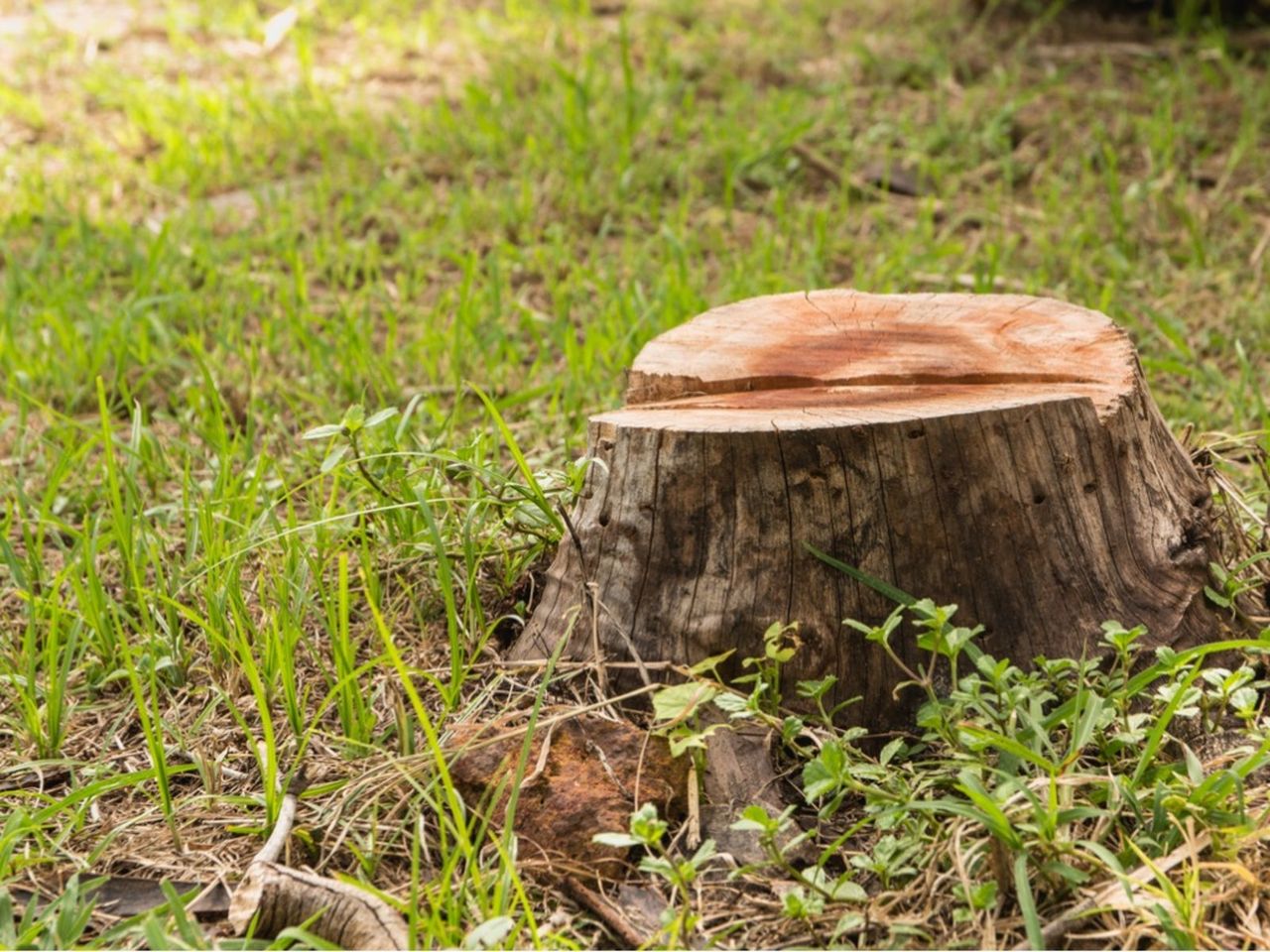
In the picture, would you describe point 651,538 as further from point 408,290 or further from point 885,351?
point 408,290

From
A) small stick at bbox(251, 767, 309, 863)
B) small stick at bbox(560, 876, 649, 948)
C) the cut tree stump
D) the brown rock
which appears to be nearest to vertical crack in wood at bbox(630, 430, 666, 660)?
the cut tree stump

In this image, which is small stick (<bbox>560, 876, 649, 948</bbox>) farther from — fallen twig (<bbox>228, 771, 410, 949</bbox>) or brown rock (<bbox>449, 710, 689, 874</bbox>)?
fallen twig (<bbox>228, 771, 410, 949</bbox>)

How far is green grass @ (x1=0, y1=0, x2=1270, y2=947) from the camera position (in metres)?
2.16

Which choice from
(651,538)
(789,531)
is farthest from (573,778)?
(789,531)

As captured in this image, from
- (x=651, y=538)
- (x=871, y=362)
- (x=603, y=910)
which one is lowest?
(x=603, y=910)

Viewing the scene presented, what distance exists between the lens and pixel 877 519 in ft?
6.82

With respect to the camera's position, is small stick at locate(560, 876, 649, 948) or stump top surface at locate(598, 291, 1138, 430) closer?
small stick at locate(560, 876, 649, 948)

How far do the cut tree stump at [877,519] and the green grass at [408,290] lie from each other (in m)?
0.24

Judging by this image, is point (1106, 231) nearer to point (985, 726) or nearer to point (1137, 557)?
point (1137, 557)

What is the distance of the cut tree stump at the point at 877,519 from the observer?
81.0 inches

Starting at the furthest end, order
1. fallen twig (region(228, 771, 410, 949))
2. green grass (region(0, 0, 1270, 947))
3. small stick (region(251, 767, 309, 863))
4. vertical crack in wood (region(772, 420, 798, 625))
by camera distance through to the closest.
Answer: green grass (region(0, 0, 1270, 947))
vertical crack in wood (region(772, 420, 798, 625))
small stick (region(251, 767, 309, 863))
fallen twig (region(228, 771, 410, 949))

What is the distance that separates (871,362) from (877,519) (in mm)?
352

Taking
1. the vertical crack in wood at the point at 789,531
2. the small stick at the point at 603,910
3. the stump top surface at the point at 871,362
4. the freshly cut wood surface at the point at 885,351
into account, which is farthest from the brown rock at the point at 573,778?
the freshly cut wood surface at the point at 885,351

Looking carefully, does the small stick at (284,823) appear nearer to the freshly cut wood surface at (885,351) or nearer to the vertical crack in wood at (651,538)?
the vertical crack in wood at (651,538)
